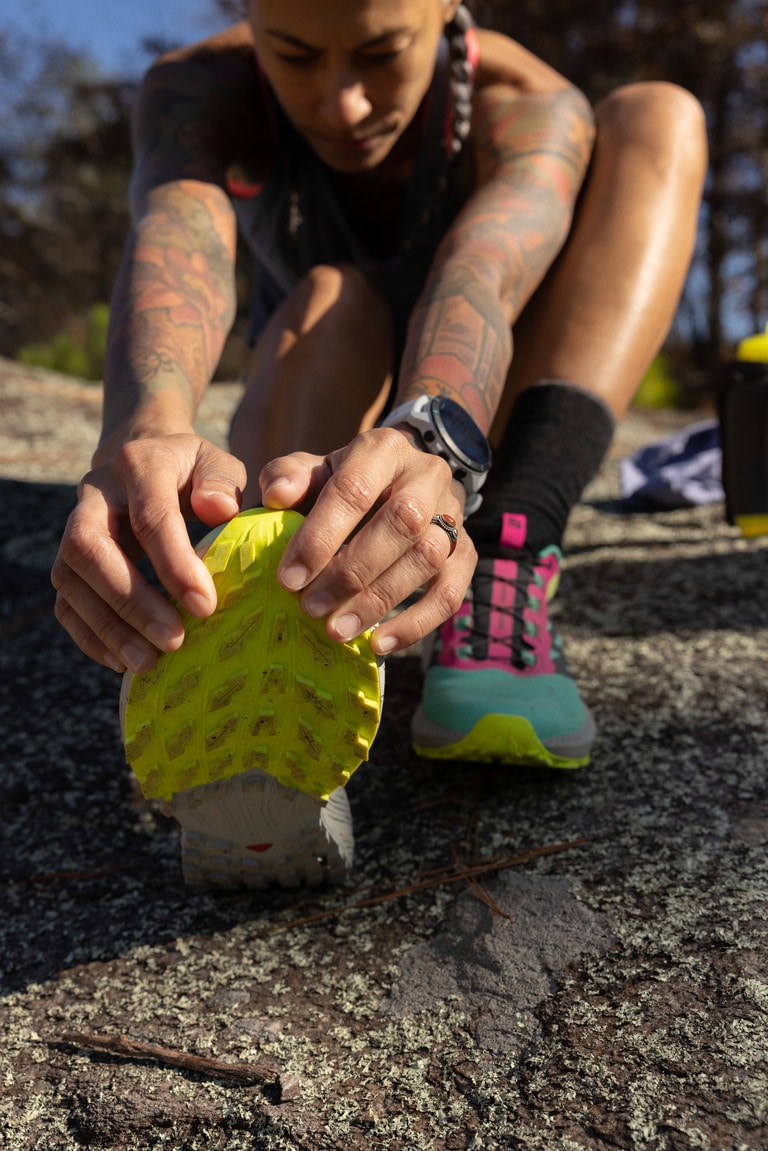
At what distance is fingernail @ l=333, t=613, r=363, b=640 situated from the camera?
703 mm

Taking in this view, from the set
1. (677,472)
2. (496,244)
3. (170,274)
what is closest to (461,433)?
(496,244)

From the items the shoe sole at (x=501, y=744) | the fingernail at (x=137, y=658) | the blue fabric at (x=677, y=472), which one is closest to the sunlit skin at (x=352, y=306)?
the fingernail at (x=137, y=658)

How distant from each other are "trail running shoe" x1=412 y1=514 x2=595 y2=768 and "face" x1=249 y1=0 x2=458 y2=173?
0.61 metres

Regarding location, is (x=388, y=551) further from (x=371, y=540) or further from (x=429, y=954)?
(x=429, y=954)

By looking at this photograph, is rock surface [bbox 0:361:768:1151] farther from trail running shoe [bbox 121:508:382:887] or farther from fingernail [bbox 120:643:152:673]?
fingernail [bbox 120:643:152:673]

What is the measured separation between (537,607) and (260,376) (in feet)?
1.92

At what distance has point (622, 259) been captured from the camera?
4.47ft

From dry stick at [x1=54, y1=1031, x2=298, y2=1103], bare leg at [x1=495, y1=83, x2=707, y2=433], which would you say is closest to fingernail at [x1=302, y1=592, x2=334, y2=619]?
dry stick at [x1=54, y1=1031, x2=298, y2=1103]

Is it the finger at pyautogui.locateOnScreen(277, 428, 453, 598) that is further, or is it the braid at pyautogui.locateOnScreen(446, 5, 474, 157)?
the braid at pyautogui.locateOnScreen(446, 5, 474, 157)

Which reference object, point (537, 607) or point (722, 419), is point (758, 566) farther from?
point (537, 607)

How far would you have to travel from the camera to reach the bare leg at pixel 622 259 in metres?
1.33

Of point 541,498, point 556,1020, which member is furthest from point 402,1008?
point 541,498

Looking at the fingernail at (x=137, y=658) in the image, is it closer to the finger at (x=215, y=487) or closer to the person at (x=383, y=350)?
the person at (x=383, y=350)

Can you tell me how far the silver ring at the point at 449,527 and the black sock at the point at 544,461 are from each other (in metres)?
0.40
